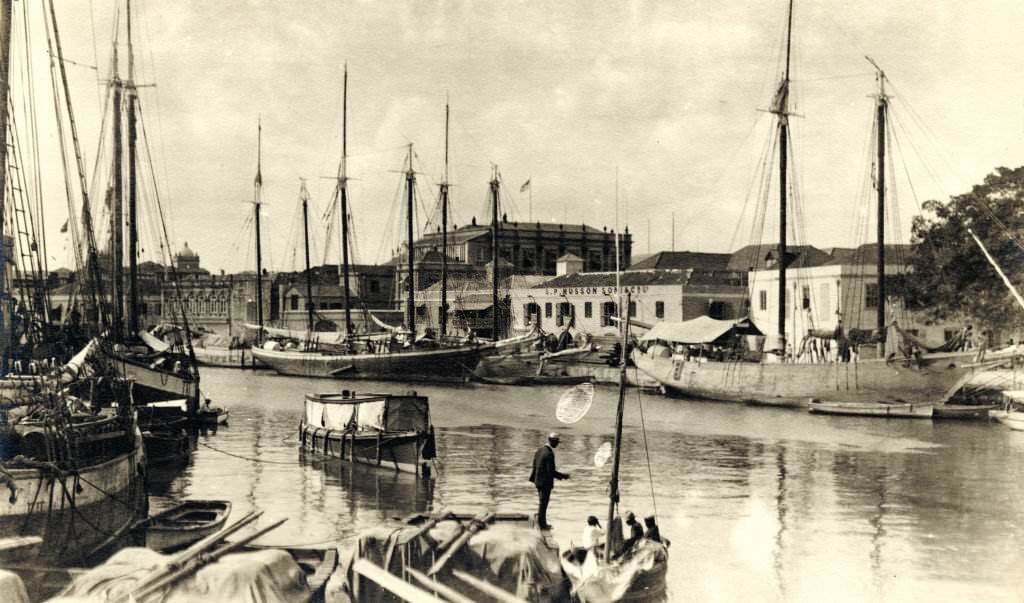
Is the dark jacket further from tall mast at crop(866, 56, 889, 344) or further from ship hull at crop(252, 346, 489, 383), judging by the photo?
ship hull at crop(252, 346, 489, 383)

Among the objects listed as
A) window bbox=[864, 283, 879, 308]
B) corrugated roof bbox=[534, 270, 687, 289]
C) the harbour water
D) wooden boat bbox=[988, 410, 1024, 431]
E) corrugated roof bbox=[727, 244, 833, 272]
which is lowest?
the harbour water

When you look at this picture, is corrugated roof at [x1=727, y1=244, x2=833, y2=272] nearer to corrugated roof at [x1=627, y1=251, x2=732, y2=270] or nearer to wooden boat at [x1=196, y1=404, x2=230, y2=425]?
corrugated roof at [x1=627, y1=251, x2=732, y2=270]

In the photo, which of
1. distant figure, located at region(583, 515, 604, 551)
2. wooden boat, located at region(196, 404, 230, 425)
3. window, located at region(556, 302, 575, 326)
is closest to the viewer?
distant figure, located at region(583, 515, 604, 551)

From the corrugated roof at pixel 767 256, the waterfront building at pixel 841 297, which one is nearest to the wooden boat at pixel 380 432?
the waterfront building at pixel 841 297

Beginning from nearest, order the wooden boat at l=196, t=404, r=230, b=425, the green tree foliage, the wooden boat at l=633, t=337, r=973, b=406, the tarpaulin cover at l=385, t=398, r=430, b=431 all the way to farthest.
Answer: the tarpaulin cover at l=385, t=398, r=430, b=431, the green tree foliage, the wooden boat at l=196, t=404, r=230, b=425, the wooden boat at l=633, t=337, r=973, b=406

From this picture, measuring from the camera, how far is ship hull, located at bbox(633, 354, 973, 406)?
3525 centimetres

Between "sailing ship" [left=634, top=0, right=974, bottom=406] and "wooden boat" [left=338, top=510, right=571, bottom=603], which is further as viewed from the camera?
"sailing ship" [left=634, top=0, right=974, bottom=406]

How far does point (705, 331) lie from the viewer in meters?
45.0

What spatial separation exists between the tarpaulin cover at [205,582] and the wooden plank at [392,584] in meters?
0.83

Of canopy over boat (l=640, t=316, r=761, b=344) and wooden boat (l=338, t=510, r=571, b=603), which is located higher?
canopy over boat (l=640, t=316, r=761, b=344)

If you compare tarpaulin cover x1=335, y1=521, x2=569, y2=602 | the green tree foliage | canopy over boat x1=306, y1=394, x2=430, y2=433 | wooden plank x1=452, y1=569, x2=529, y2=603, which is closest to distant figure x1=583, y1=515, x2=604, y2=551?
tarpaulin cover x1=335, y1=521, x2=569, y2=602

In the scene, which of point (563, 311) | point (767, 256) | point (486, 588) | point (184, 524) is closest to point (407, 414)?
point (184, 524)

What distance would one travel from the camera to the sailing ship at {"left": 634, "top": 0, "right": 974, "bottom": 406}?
35.1 metres

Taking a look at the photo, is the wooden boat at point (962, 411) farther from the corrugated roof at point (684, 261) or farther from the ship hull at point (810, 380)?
the corrugated roof at point (684, 261)
